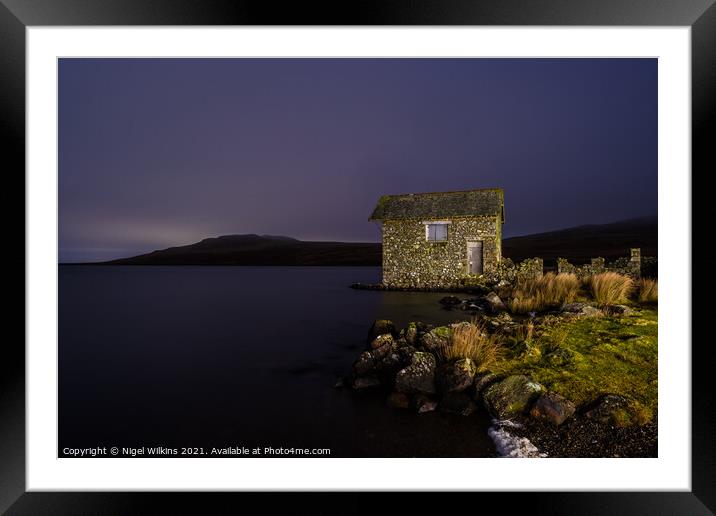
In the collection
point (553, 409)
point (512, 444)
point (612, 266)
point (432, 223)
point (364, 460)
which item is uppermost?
point (432, 223)

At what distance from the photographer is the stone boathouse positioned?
1070 cm

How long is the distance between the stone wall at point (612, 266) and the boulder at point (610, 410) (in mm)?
5273

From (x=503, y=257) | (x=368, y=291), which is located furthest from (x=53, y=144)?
(x=503, y=257)

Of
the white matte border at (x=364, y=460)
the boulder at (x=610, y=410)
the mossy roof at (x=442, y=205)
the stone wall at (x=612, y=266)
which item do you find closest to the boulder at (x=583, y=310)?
the white matte border at (x=364, y=460)

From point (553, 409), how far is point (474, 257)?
8990 mm

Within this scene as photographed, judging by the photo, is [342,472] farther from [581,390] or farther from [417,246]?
[417,246]

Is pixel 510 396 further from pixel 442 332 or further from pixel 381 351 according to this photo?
pixel 381 351

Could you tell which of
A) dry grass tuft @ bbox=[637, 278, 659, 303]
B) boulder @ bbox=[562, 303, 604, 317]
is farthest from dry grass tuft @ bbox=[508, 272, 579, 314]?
boulder @ bbox=[562, 303, 604, 317]

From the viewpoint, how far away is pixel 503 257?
11.2 m

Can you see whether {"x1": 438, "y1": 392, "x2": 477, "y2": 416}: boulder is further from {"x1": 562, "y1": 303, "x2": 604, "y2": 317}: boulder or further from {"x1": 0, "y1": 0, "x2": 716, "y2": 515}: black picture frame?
{"x1": 562, "y1": 303, "x2": 604, "y2": 317}: boulder

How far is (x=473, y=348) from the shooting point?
10.2 ft

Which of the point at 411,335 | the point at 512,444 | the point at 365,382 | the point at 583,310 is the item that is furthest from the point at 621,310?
the point at 365,382

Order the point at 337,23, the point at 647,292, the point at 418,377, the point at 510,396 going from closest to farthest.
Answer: the point at 337,23
the point at 510,396
the point at 418,377
the point at 647,292

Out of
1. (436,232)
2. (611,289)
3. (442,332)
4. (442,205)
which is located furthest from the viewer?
(442,205)
